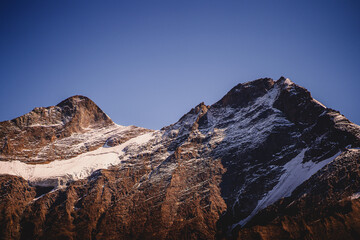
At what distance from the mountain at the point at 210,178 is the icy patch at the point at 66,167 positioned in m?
0.47

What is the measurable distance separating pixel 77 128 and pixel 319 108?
127 metres

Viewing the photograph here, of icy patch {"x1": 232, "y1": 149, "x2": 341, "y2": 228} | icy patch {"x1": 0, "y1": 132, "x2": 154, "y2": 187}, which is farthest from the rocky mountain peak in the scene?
icy patch {"x1": 232, "y1": 149, "x2": 341, "y2": 228}

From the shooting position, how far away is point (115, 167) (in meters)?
152

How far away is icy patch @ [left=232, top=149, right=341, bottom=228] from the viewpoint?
104500mm

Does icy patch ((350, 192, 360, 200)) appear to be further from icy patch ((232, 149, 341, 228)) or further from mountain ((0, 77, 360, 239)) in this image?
icy patch ((232, 149, 341, 228))

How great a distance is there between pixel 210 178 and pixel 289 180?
29.3m

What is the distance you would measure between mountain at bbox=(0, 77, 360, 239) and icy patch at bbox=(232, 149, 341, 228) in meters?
0.42

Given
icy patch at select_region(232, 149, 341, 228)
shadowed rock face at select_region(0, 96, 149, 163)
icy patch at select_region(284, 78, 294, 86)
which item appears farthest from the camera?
shadowed rock face at select_region(0, 96, 149, 163)

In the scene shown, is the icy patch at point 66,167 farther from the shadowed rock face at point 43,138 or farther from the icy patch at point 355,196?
the icy patch at point 355,196

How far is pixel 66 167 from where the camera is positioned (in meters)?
157

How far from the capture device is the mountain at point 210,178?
94.5 meters

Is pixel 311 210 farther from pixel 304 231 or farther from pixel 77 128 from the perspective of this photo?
pixel 77 128

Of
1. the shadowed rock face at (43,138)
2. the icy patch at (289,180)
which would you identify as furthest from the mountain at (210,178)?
the shadowed rock face at (43,138)

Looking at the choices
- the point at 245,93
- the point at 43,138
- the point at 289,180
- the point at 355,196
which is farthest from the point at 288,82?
the point at 43,138
